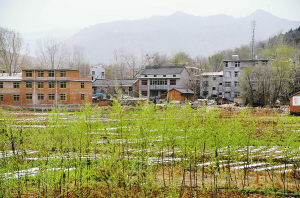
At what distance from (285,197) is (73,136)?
5.64 meters

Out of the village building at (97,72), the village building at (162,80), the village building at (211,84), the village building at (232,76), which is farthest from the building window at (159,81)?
the village building at (97,72)

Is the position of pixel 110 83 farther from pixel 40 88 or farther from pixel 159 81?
pixel 40 88

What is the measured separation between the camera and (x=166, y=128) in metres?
6.74

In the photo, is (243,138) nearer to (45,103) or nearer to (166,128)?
(166,128)

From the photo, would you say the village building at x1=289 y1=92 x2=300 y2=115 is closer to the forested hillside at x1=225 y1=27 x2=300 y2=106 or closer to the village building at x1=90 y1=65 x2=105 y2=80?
the forested hillside at x1=225 y1=27 x2=300 y2=106

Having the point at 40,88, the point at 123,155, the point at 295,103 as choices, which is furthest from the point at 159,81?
the point at 123,155

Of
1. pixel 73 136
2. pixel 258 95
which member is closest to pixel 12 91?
pixel 73 136

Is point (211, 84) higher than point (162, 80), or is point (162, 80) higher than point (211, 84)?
point (162, 80)

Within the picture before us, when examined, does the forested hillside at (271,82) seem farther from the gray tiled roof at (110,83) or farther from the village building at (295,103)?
the gray tiled roof at (110,83)

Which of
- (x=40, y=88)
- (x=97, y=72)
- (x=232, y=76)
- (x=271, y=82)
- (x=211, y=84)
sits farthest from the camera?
(x=97, y=72)

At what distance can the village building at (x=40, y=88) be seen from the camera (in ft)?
118

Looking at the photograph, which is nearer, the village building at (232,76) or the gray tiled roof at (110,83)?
the village building at (232,76)

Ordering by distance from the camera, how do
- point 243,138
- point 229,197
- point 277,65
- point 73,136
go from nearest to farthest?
point 229,197 → point 73,136 → point 243,138 → point 277,65

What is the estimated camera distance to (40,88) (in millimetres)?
36062
